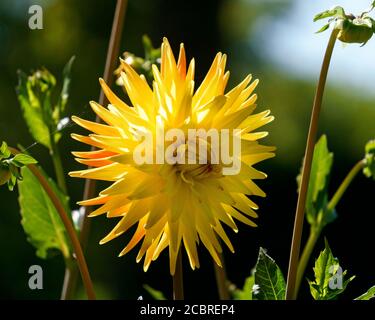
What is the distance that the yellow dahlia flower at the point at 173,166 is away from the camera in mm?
659

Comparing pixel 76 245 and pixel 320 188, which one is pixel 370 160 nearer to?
pixel 320 188

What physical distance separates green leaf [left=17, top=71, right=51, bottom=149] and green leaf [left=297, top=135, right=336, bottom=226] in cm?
34

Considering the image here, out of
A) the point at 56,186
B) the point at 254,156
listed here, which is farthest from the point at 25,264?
the point at 254,156


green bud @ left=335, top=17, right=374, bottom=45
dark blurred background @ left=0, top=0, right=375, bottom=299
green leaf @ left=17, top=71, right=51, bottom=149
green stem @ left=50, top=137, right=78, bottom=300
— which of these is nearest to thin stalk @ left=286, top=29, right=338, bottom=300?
green bud @ left=335, top=17, right=374, bottom=45

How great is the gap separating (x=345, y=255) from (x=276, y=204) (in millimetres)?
398

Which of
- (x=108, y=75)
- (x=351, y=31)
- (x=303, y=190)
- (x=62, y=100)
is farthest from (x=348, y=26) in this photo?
(x=62, y=100)

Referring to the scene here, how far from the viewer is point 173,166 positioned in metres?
0.70

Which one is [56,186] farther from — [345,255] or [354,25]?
[345,255]

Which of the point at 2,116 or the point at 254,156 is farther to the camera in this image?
the point at 2,116

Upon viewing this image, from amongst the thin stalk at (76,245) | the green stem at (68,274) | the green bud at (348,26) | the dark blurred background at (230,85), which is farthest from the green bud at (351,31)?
the dark blurred background at (230,85)

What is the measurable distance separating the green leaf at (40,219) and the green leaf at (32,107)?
6 cm

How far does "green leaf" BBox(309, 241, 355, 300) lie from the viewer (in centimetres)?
70

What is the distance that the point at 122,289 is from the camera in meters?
3.97
